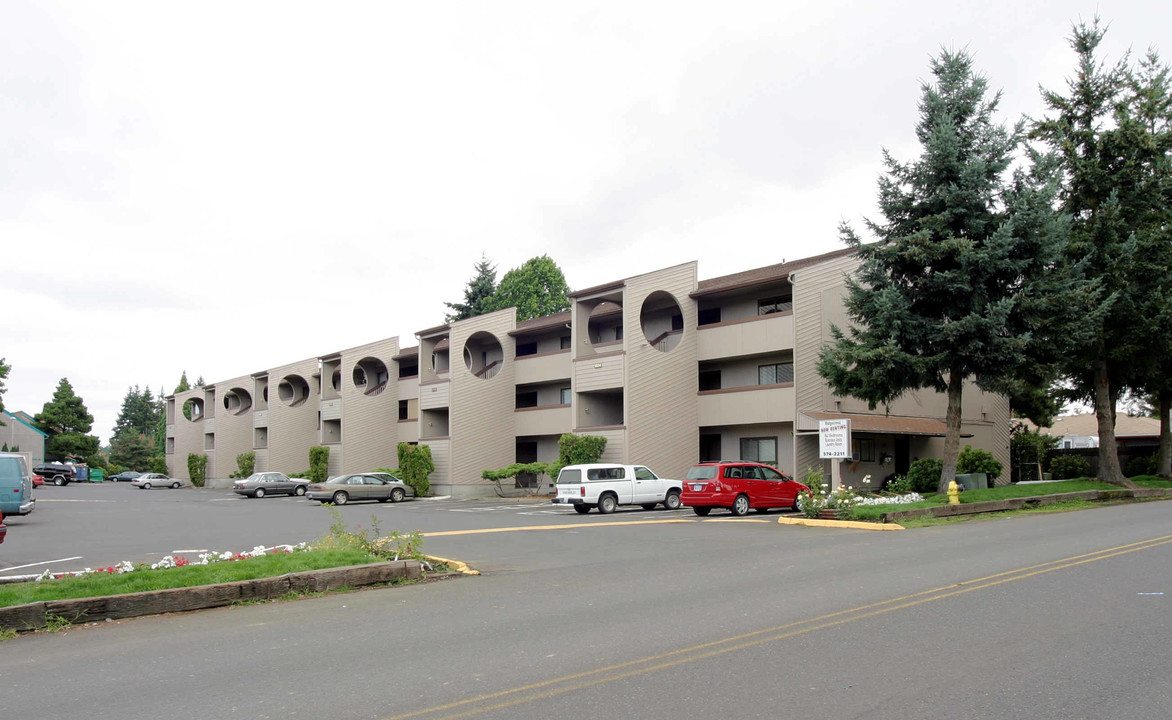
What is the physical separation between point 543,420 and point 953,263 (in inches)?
901

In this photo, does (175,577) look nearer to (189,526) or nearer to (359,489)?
(189,526)

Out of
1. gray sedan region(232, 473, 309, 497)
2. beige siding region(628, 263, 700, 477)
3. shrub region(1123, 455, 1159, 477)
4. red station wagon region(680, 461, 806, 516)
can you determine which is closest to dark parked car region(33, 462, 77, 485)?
gray sedan region(232, 473, 309, 497)

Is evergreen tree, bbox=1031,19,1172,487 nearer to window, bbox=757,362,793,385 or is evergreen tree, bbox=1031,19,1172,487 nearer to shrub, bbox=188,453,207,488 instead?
window, bbox=757,362,793,385

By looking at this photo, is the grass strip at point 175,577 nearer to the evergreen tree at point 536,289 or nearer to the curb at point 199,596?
the curb at point 199,596

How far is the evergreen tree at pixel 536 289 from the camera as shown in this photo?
6894 cm

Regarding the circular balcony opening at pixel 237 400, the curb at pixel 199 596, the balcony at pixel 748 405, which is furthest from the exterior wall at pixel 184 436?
the curb at pixel 199 596

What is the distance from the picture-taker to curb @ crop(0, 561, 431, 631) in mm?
9172

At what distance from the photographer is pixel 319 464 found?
52.9m

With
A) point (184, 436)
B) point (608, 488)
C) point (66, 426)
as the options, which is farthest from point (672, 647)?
point (66, 426)

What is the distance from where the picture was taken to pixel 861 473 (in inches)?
1356

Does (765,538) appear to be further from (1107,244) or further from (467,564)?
(1107,244)

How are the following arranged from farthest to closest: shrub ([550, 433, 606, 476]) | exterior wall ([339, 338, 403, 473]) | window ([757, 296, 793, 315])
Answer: exterior wall ([339, 338, 403, 473]), shrub ([550, 433, 606, 476]), window ([757, 296, 793, 315])

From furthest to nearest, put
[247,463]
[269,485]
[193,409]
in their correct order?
[193,409] < [247,463] < [269,485]

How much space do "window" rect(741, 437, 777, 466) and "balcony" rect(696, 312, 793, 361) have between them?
11.9 ft
